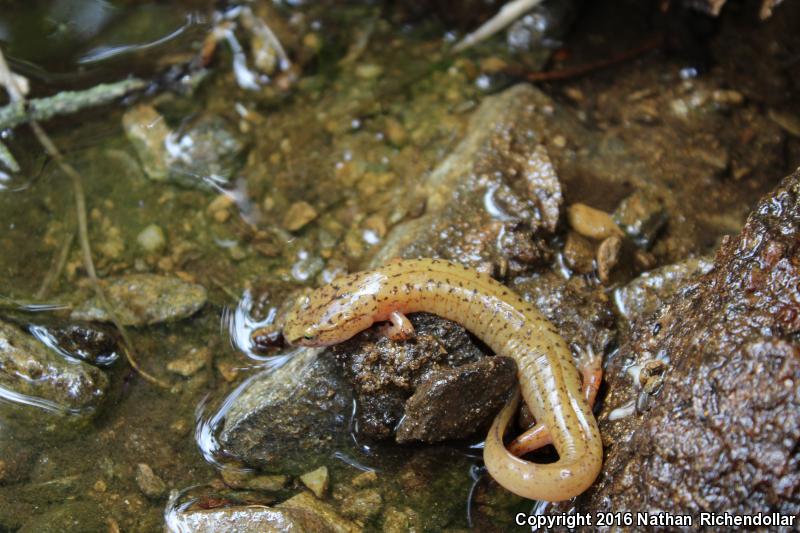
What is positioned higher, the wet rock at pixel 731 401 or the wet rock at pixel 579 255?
the wet rock at pixel 731 401

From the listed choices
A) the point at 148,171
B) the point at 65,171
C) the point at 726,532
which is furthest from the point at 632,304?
the point at 65,171

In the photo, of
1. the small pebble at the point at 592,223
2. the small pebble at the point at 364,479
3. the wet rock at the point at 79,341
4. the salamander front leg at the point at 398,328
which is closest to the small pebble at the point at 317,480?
the small pebble at the point at 364,479

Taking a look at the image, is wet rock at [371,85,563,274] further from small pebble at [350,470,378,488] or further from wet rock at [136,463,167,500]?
wet rock at [136,463,167,500]

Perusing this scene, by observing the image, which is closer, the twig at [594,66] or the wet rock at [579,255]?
the wet rock at [579,255]

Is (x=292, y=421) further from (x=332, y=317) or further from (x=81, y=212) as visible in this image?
(x=81, y=212)

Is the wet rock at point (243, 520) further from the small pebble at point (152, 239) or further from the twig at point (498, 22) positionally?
the twig at point (498, 22)

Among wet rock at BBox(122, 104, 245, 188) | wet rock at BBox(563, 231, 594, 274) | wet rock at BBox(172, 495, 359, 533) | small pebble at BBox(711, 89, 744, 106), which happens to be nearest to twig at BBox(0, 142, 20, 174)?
wet rock at BBox(122, 104, 245, 188)

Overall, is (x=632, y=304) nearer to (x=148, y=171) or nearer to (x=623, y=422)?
(x=623, y=422)

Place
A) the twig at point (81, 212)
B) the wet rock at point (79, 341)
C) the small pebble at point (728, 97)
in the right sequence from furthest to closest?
the small pebble at point (728, 97)
the twig at point (81, 212)
the wet rock at point (79, 341)
